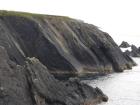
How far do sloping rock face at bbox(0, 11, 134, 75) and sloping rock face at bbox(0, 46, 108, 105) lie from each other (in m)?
36.1

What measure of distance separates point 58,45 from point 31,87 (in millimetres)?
56411

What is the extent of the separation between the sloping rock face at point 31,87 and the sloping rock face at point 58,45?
36106 millimetres

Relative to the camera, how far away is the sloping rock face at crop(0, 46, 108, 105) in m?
44.2

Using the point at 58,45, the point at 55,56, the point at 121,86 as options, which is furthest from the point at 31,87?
the point at 58,45

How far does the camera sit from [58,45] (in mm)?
104375

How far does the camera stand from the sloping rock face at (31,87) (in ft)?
145

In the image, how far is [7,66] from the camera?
46094 mm

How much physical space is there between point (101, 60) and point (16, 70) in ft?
222

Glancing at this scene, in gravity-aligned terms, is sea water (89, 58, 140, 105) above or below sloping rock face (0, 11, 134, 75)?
below

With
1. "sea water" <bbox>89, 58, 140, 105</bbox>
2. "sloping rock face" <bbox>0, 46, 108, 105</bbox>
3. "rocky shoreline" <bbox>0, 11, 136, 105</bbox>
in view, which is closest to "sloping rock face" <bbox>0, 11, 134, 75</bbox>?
"rocky shoreline" <bbox>0, 11, 136, 105</bbox>

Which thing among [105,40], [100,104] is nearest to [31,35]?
[105,40]

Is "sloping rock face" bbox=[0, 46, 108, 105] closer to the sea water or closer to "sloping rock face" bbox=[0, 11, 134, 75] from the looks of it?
the sea water

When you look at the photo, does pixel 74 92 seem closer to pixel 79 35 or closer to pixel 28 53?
pixel 28 53

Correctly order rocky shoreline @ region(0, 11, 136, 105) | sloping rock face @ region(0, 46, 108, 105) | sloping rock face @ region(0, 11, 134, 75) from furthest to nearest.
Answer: sloping rock face @ region(0, 11, 134, 75) → rocky shoreline @ region(0, 11, 136, 105) → sloping rock face @ region(0, 46, 108, 105)
